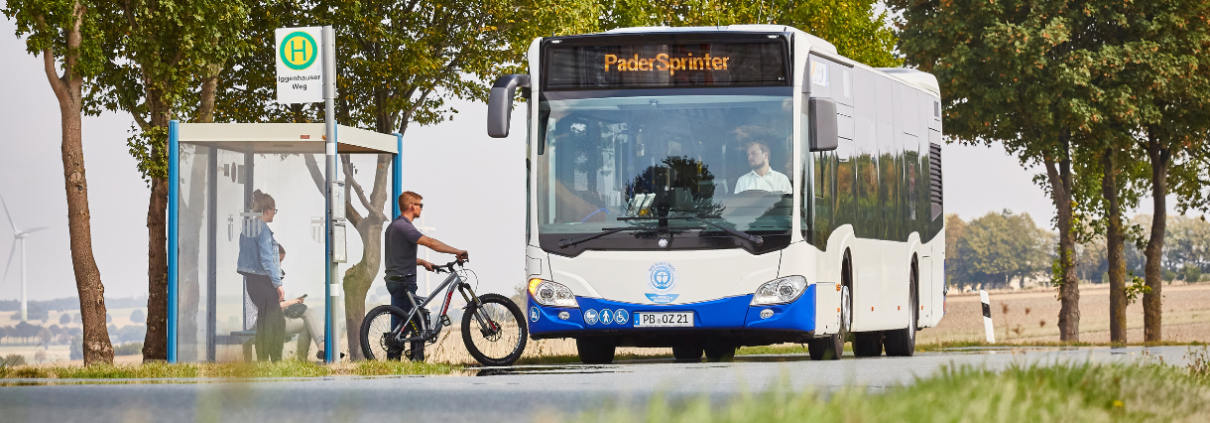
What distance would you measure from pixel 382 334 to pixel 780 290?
3.87m

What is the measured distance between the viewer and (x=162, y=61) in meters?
21.9

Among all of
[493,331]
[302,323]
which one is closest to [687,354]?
[493,331]

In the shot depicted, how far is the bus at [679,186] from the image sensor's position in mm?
13422

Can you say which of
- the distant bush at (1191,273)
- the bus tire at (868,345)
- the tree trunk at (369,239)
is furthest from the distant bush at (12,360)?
the distant bush at (1191,273)

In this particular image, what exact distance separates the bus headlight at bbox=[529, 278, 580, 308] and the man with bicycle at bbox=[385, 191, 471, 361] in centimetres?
135

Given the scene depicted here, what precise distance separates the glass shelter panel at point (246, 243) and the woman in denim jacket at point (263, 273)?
0.01 metres

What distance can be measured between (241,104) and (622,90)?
17867 mm

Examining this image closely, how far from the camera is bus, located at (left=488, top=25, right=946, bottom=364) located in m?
13.4

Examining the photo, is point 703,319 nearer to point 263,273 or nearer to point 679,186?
point 679,186

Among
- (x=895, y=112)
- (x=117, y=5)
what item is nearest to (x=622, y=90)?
(x=895, y=112)

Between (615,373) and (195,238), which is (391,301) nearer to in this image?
(195,238)

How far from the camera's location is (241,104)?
98.9ft

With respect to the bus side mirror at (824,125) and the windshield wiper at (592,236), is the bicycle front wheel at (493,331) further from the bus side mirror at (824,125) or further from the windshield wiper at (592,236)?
the bus side mirror at (824,125)

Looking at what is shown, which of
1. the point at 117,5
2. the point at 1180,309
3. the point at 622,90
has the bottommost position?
the point at 1180,309
